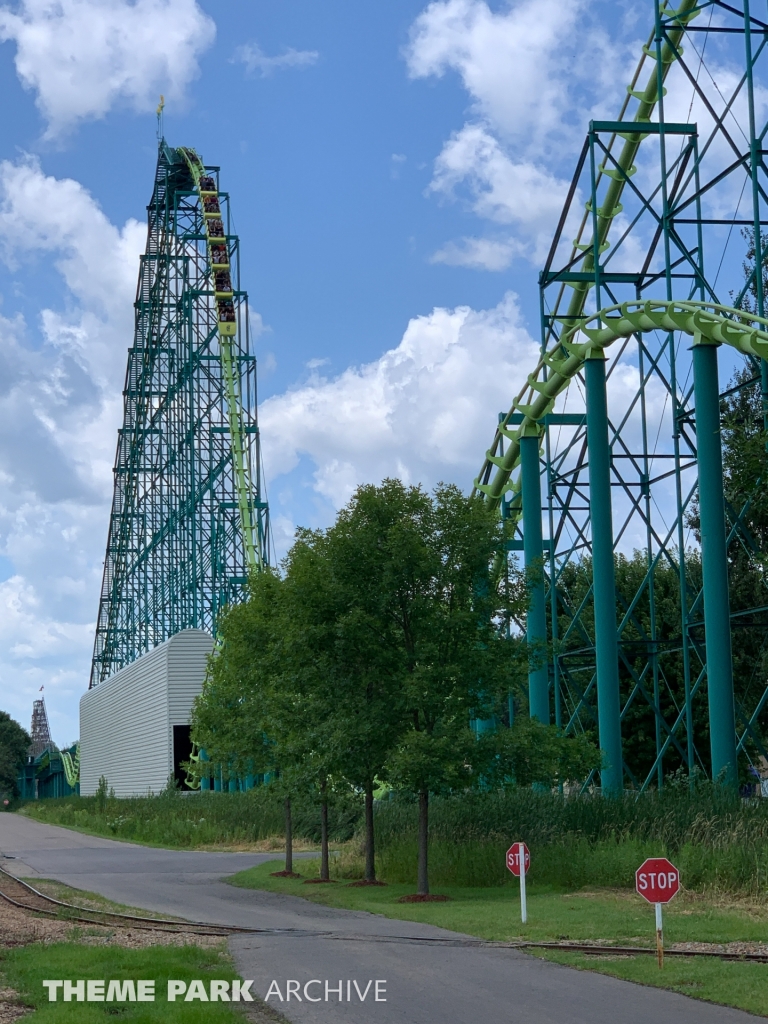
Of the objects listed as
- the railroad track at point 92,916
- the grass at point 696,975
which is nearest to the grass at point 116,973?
the railroad track at point 92,916

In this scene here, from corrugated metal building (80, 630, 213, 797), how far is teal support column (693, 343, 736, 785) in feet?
81.4

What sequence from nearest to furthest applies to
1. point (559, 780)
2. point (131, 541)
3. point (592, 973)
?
point (592, 973)
point (559, 780)
point (131, 541)

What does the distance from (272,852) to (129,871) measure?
280 inches

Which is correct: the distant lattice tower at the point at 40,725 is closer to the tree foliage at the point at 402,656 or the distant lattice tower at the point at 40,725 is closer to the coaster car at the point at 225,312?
the coaster car at the point at 225,312

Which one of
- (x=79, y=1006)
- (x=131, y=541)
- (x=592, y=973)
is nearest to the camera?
(x=79, y=1006)

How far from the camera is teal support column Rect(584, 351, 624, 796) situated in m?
23.7

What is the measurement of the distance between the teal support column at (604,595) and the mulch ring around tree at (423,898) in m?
5.12

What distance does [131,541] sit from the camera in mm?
71938

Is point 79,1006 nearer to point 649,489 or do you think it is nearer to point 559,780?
point 559,780

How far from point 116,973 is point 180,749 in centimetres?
4112

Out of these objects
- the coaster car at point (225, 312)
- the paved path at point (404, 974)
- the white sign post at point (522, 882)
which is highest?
the coaster car at point (225, 312)

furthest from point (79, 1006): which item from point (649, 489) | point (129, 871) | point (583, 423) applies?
point (583, 423)

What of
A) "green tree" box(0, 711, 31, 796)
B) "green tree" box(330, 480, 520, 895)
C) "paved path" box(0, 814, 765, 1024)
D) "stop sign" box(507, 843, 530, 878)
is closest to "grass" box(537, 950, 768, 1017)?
"paved path" box(0, 814, 765, 1024)

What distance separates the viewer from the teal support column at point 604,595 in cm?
2372
